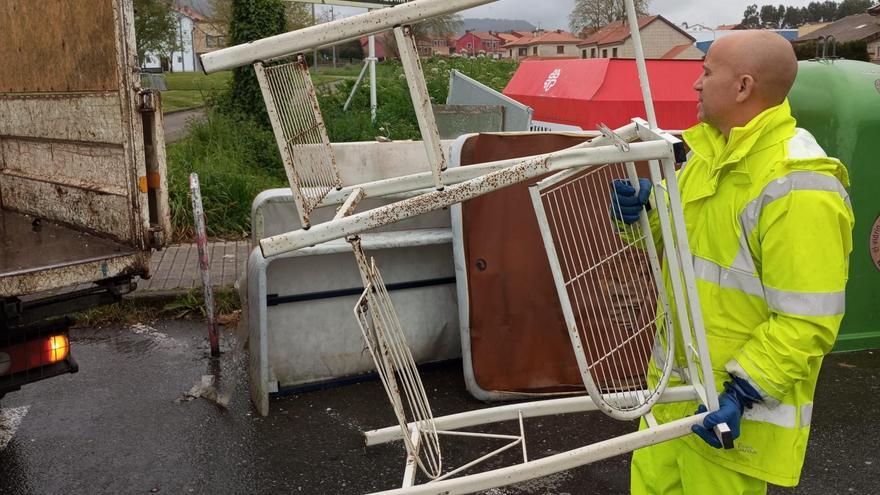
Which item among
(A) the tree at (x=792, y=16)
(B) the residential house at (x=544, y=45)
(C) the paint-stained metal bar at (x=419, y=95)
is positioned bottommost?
(C) the paint-stained metal bar at (x=419, y=95)

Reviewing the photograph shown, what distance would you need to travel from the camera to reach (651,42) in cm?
3494

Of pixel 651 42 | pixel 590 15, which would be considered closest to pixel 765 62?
pixel 651 42

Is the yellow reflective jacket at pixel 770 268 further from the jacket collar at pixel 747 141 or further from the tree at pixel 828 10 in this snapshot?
the tree at pixel 828 10

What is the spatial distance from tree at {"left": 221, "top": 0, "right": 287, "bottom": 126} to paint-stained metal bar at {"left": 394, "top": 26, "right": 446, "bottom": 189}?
30.9ft

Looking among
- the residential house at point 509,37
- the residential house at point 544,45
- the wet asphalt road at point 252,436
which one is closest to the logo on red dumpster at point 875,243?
the wet asphalt road at point 252,436

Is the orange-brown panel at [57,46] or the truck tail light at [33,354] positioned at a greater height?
the orange-brown panel at [57,46]

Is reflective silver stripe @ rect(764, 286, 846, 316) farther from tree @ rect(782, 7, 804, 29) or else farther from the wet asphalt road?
tree @ rect(782, 7, 804, 29)

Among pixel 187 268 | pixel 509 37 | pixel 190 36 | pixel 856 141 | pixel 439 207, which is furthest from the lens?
pixel 509 37

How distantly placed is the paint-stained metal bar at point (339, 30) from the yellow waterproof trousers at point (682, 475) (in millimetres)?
1508

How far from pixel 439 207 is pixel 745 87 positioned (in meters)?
0.98

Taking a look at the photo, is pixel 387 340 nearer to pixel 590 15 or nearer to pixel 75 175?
pixel 75 175

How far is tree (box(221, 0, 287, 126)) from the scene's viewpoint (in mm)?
11102

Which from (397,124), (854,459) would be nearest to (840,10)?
(397,124)

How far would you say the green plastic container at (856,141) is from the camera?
190 inches
